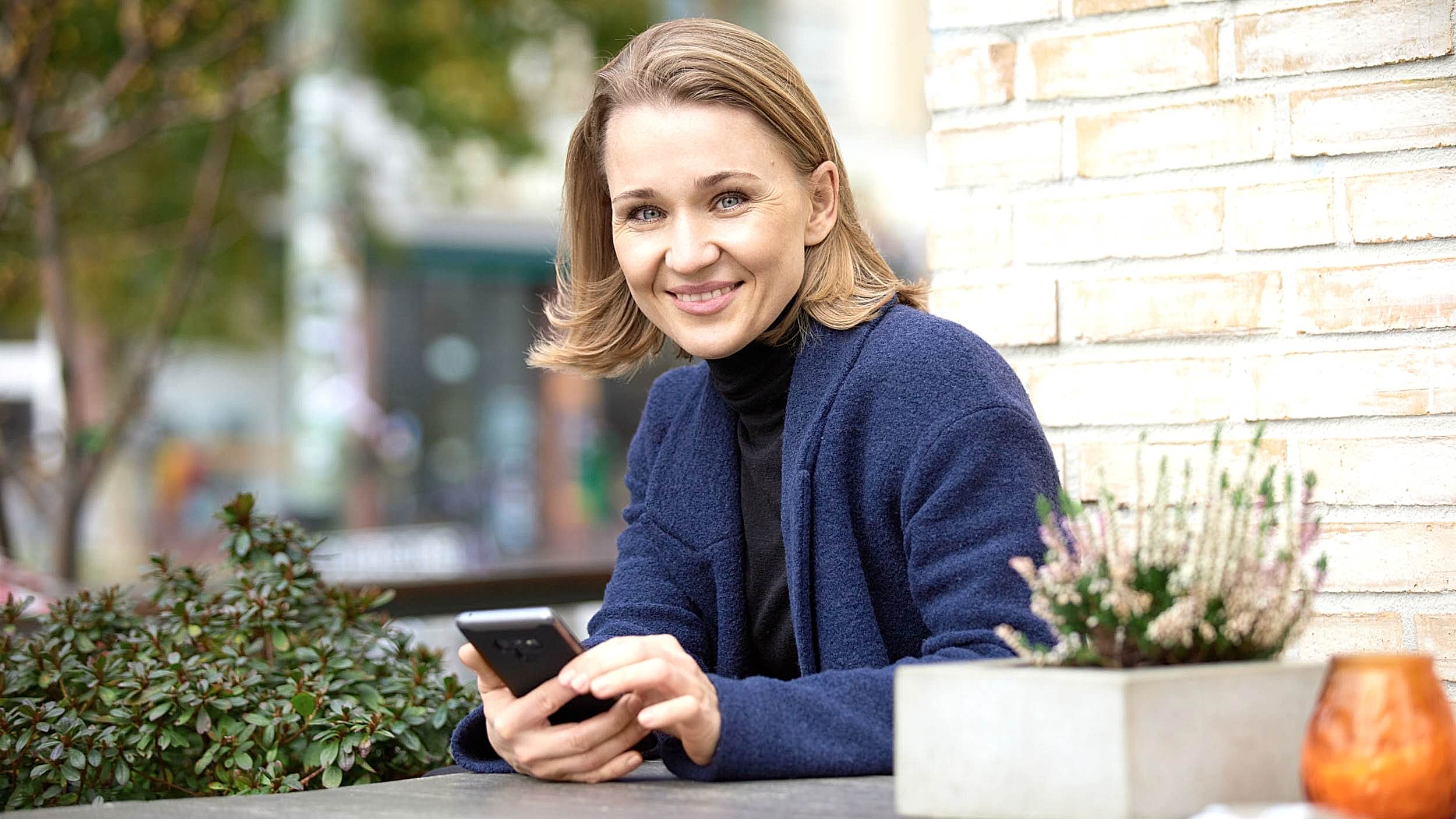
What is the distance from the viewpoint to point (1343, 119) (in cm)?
273

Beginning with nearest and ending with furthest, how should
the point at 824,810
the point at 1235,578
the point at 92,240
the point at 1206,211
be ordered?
1. the point at 1235,578
2. the point at 824,810
3. the point at 1206,211
4. the point at 92,240

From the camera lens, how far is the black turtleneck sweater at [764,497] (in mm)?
2629

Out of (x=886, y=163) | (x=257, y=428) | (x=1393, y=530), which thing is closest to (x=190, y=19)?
(x=1393, y=530)

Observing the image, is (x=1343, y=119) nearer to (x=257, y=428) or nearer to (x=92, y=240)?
(x=92, y=240)

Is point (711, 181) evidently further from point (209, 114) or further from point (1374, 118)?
point (209, 114)

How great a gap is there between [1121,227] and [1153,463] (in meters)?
0.40

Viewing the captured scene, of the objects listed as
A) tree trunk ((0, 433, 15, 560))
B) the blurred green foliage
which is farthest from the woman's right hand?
the blurred green foliage

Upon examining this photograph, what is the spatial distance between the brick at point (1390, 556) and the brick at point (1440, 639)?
15 mm

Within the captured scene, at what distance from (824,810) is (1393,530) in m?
1.30

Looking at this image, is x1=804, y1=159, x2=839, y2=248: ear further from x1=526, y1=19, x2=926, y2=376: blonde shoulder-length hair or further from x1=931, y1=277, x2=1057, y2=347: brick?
x1=931, y1=277, x2=1057, y2=347: brick

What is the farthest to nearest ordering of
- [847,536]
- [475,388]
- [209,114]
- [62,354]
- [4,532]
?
1. [475,388]
2. [209,114]
3. [62,354]
4. [4,532]
5. [847,536]

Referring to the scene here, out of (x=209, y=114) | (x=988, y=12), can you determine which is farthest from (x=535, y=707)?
(x=209, y=114)

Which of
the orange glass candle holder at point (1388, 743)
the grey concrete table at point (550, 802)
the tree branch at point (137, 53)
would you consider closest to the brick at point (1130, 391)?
the grey concrete table at point (550, 802)

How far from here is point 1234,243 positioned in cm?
282
